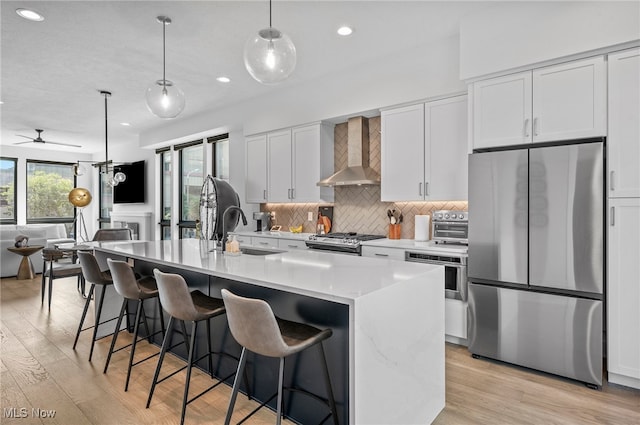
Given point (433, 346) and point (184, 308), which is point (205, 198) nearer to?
point (184, 308)

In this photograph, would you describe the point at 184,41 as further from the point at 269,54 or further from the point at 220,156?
the point at 220,156

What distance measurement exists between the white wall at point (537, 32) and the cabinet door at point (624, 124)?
157mm

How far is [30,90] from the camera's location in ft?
16.7

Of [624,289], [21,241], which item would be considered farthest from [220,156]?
[624,289]

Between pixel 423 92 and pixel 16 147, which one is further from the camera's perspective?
pixel 16 147

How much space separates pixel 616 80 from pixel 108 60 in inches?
183

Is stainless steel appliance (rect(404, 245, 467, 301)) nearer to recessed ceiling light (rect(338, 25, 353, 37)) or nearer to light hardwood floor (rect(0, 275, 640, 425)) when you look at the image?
light hardwood floor (rect(0, 275, 640, 425))

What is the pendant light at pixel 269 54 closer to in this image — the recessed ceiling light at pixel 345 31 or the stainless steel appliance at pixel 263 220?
the recessed ceiling light at pixel 345 31

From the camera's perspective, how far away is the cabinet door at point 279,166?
5.09 meters

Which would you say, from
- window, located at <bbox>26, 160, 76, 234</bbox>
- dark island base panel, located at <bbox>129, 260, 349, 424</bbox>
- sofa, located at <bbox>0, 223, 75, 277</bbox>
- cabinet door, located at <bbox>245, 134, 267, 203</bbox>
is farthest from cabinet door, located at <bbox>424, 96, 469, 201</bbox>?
window, located at <bbox>26, 160, 76, 234</bbox>

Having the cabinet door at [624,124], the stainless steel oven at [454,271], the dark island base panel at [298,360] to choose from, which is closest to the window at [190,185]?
the dark island base panel at [298,360]

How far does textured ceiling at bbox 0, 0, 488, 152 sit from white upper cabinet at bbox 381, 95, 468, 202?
704 millimetres

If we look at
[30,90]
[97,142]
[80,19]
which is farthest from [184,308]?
[97,142]

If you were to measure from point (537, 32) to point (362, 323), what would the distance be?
266cm
